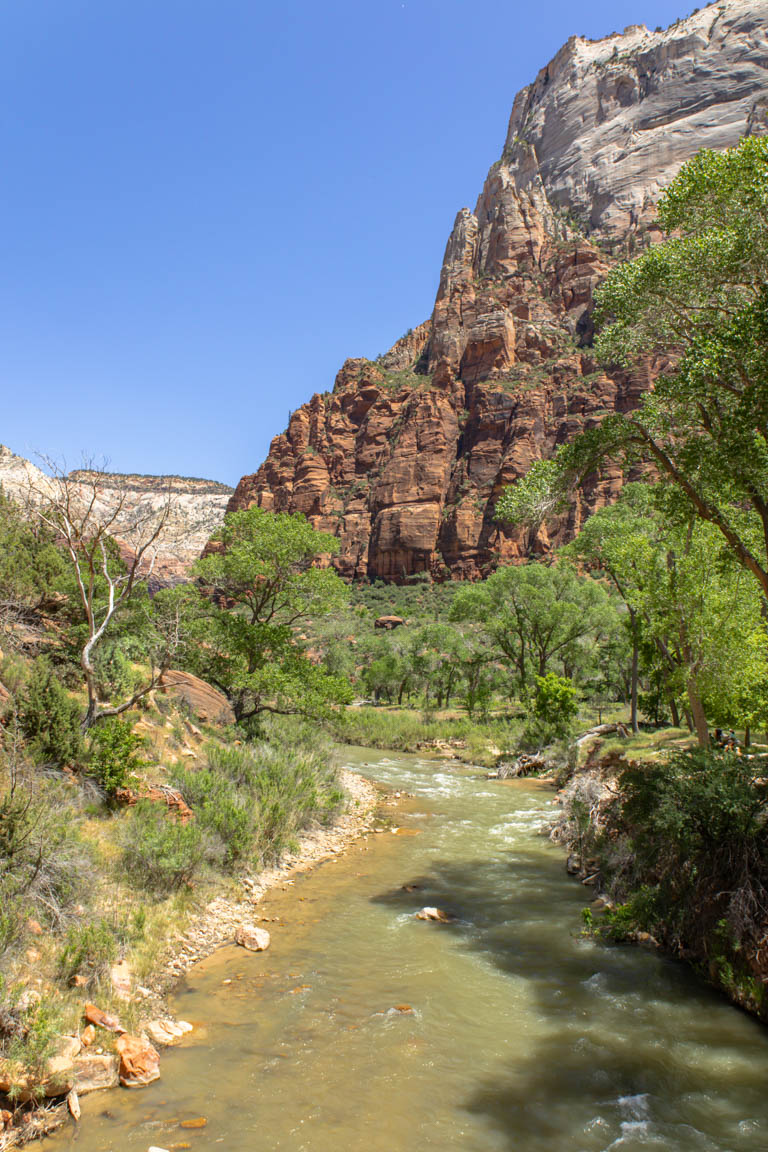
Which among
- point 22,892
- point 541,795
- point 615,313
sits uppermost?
point 615,313

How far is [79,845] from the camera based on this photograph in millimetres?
6922

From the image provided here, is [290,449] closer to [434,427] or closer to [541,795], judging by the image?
[434,427]

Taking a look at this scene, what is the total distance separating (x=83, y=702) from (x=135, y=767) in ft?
9.88

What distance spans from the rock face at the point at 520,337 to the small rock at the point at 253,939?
8974 centimetres

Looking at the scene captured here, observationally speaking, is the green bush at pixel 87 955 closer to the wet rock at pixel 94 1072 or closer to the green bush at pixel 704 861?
the wet rock at pixel 94 1072

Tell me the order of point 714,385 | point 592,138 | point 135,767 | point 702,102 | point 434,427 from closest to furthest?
point 714,385 → point 135,767 → point 434,427 → point 702,102 → point 592,138

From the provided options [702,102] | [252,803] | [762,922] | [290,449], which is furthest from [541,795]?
[702,102]

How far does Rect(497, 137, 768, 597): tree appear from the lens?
26.2 feet

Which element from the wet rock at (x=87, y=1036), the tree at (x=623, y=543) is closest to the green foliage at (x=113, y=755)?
the wet rock at (x=87, y=1036)

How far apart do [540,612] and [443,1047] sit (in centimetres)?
2971

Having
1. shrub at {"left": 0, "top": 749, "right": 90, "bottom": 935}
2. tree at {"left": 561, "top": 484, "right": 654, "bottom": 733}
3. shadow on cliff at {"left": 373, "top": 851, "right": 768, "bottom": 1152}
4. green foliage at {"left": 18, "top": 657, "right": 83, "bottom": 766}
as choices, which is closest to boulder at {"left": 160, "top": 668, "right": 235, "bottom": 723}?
green foliage at {"left": 18, "top": 657, "right": 83, "bottom": 766}

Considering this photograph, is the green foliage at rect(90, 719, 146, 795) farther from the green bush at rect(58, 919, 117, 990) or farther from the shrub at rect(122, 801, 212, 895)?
the green bush at rect(58, 919, 117, 990)

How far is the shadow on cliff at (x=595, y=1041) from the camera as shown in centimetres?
477

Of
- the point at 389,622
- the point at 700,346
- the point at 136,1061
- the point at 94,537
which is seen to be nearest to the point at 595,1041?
the point at 136,1061
